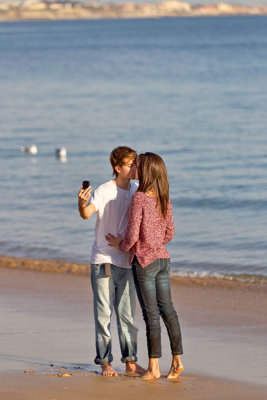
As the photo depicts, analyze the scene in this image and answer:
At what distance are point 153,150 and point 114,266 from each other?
636 inches

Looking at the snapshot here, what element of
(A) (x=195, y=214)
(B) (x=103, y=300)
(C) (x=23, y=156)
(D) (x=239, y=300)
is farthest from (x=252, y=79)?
(B) (x=103, y=300)

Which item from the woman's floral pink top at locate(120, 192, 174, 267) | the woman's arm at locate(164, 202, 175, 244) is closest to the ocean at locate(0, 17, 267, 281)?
the woman's arm at locate(164, 202, 175, 244)

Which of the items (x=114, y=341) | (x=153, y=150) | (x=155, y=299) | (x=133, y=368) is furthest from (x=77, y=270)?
(x=153, y=150)

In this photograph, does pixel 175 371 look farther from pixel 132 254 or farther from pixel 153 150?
pixel 153 150

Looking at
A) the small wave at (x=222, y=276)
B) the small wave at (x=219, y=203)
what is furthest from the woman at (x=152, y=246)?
the small wave at (x=219, y=203)

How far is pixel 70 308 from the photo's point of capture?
25.0 feet

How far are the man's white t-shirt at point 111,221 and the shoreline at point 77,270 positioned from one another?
3.64 m

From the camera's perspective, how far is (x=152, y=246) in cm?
517

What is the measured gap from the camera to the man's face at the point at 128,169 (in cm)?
525

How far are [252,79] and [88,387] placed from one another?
41624 mm

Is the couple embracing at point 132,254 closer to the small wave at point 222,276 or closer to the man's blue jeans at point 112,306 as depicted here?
the man's blue jeans at point 112,306

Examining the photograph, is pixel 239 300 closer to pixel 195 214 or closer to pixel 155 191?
pixel 155 191

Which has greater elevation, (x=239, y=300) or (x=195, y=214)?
(x=195, y=214)

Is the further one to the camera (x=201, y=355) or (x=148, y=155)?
(x=201, y=355)
